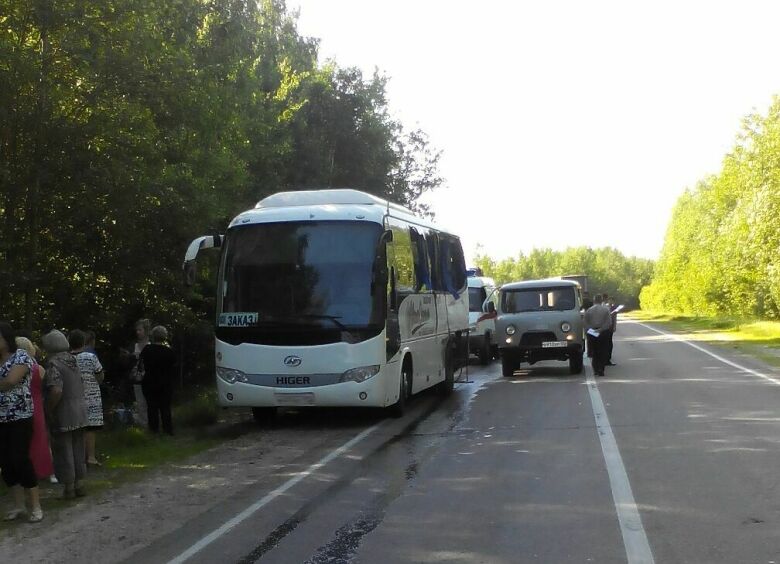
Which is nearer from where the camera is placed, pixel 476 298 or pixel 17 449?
pixel 17 449

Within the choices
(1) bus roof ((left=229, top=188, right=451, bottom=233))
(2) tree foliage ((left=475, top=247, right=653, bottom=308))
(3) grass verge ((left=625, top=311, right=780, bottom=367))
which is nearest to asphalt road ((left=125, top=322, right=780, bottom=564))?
(1) bus roof ((left=229, top=188, right=451, bottom=233))

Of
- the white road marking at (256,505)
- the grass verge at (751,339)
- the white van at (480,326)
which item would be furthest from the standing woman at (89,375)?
the grass verge at (751,339)

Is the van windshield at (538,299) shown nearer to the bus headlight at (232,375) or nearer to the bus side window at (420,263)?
the bus side window at (420,263)

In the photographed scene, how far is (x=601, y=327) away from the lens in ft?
73.4

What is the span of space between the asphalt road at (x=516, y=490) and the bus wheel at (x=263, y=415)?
0.28m

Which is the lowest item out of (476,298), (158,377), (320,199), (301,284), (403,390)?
(403,390)

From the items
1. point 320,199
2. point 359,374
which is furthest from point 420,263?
point 359,374

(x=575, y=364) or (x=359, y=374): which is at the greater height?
(x=359, y=374)

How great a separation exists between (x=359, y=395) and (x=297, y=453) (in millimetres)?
2143

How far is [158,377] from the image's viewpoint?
1377cm

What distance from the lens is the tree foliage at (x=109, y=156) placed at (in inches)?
598

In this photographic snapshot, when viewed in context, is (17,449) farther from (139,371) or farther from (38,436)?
(139,371)

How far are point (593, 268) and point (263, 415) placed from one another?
556 feet

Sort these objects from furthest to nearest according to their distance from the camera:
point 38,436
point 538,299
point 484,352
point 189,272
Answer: point 484,352 < point 538,299 < point 189,272 < point 38,436
